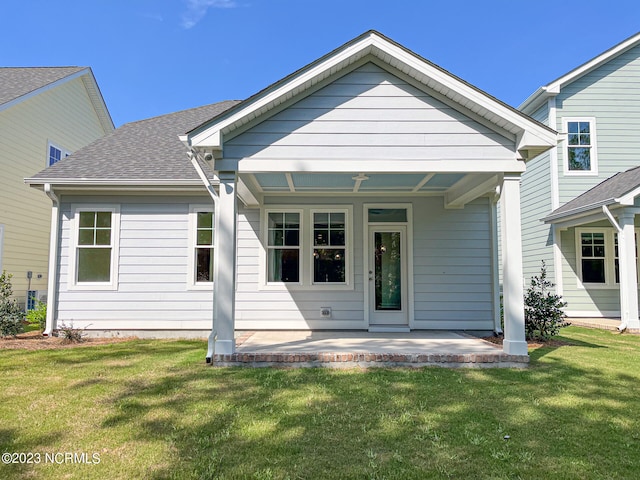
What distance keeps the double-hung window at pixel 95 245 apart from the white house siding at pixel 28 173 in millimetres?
3929

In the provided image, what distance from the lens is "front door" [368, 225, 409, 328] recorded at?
26.9 ft

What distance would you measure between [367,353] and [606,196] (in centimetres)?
751

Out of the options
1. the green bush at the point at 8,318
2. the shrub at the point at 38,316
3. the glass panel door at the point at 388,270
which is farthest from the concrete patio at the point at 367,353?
the shrub at the point at 38,316

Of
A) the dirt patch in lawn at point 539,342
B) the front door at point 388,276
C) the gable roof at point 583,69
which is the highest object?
the gable roof at point 583,69

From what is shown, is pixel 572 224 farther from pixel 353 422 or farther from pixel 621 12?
pixel 353 422

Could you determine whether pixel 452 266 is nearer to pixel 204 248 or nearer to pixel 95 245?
pixel 204 248

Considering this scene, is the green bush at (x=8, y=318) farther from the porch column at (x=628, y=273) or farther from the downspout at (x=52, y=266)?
the porch column at (x=628, y=273)

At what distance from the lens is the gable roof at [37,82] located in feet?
36.7

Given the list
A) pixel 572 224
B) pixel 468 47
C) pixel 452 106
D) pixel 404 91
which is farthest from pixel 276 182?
pixel 468 47

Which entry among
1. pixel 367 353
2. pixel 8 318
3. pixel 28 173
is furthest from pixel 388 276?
pixel 28 173

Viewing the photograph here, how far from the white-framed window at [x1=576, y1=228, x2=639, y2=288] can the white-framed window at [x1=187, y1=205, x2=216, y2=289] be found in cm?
967

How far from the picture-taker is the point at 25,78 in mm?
12734

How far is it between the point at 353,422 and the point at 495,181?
171 inches

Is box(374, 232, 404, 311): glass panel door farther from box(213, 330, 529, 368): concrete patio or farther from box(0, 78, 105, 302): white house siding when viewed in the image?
box(0, 78, 105, 302): white house siding
